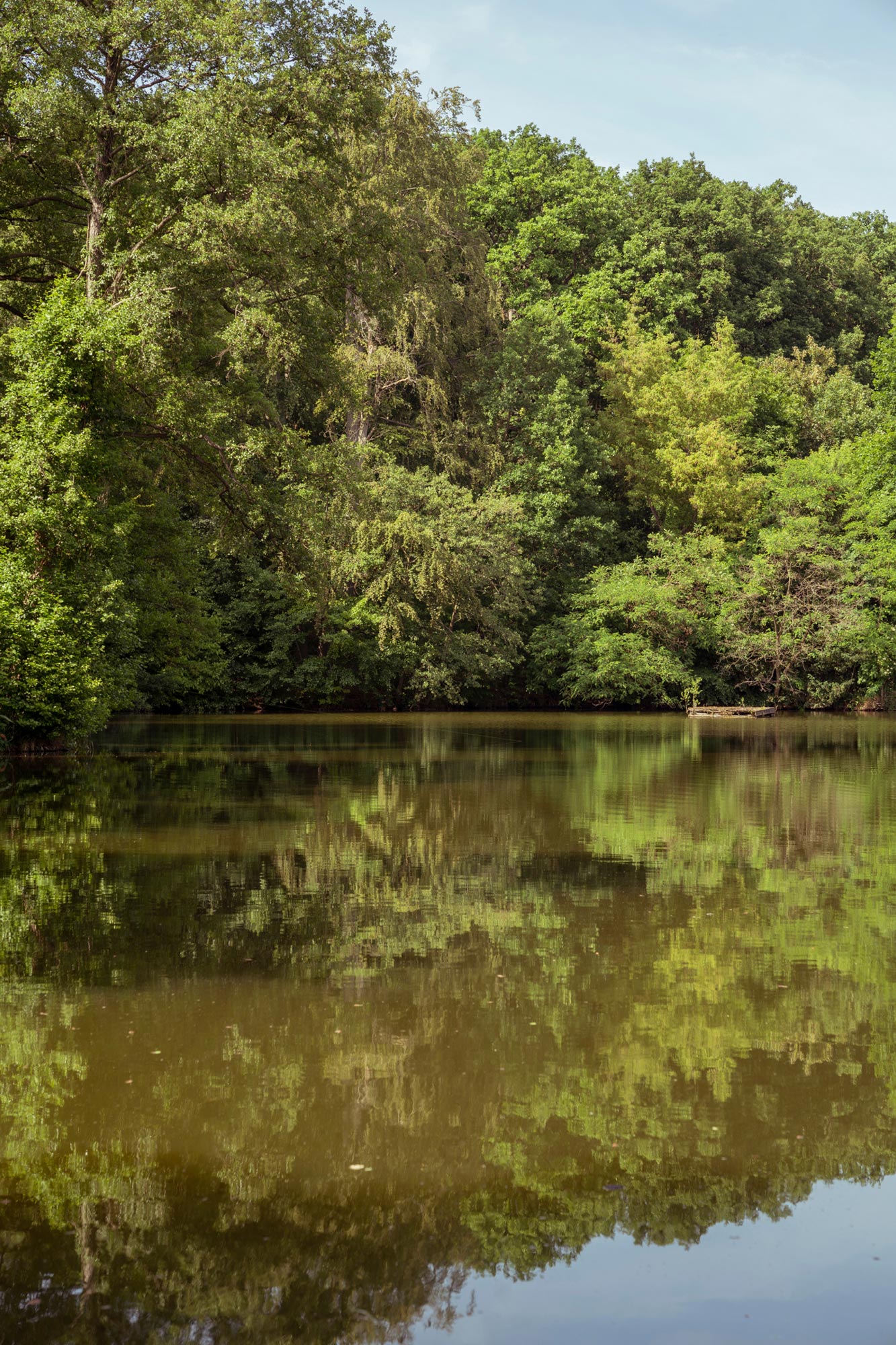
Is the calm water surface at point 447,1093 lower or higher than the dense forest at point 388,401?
lower

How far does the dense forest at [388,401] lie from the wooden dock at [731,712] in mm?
1803

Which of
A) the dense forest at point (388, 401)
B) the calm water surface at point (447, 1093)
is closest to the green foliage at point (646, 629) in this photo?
the dense forest at point (388, 401)

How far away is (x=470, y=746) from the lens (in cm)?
2420

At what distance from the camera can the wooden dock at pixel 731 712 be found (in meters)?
40.0

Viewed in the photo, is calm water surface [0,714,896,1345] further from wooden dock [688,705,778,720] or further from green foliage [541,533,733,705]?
green foliage [541,533,733,705]

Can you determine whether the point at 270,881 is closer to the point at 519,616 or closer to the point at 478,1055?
the point at 478,1055

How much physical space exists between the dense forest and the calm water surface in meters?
12.0

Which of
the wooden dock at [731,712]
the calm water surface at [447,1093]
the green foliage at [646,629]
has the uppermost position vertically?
the green foliage at [646,629]

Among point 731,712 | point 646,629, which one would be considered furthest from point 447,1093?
point 646,629

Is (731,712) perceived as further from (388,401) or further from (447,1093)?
(447,1093)

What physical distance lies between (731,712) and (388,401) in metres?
15.3

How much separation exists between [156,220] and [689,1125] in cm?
2232

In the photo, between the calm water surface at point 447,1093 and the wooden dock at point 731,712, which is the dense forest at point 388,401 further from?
the calm water surface at point 447,1093

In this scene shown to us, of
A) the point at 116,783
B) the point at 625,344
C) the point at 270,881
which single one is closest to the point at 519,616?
the point at 625,344
